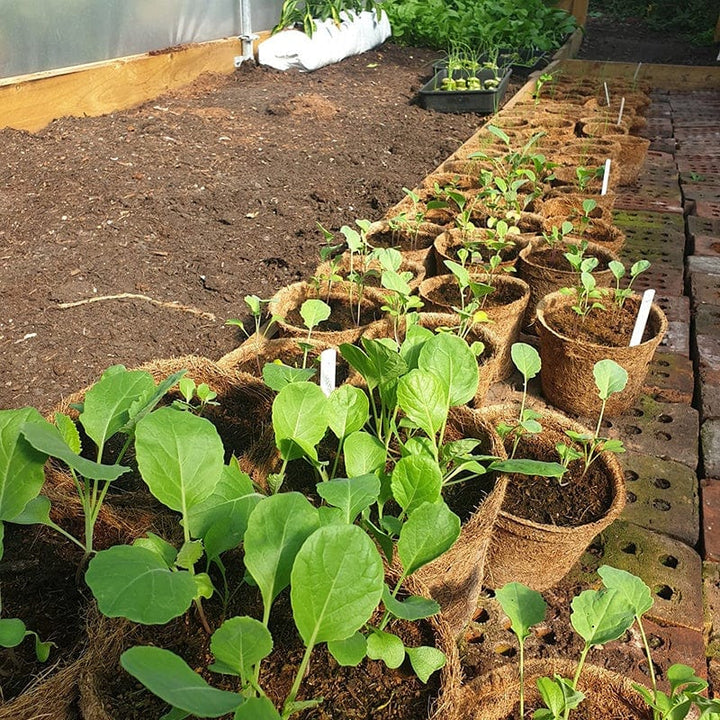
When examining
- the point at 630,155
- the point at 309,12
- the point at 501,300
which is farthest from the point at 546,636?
the point at 309,12

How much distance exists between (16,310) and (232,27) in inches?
176

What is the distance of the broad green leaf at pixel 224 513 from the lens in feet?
2.92

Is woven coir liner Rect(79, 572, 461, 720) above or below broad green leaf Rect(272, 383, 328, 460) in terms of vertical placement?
below

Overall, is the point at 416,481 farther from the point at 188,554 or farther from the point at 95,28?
the point at 95,28

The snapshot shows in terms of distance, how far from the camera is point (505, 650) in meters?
1.30

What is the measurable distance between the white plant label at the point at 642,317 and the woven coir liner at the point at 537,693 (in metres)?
1.10

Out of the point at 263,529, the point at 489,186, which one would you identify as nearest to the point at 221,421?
the point at 263,529

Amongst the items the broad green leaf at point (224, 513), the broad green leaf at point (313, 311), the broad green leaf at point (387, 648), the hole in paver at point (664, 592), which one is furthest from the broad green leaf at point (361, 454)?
the hole in paver at point (664, 592)

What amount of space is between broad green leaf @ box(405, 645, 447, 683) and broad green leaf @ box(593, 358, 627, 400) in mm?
813

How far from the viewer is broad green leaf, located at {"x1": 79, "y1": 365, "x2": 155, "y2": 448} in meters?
1.05

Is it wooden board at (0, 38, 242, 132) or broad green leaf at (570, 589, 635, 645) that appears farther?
wooden board at (0, 38, 242, 132)

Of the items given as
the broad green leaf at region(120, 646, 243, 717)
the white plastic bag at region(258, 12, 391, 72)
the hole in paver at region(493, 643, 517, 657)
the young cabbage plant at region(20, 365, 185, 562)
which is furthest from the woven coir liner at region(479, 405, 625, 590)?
the white plastic bag at region(258, 12, 391, 72)

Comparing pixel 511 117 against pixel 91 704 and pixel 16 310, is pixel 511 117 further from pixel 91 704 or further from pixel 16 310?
pixel 91 704

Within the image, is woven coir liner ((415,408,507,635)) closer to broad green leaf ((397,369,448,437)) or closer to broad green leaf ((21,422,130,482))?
broad green leaf ((397,369,448,437))
